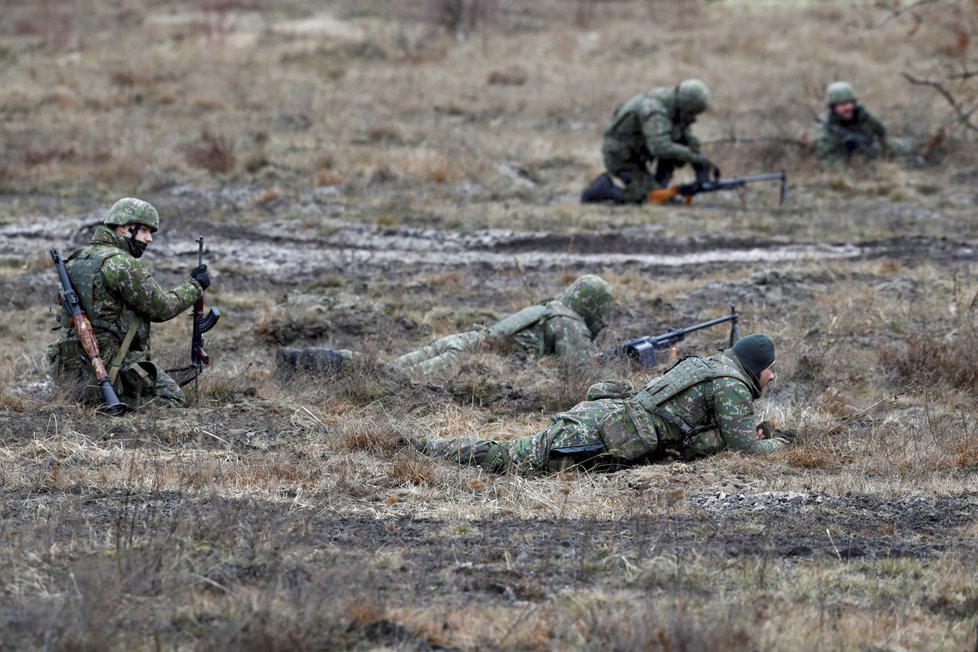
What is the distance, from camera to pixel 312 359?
9.05m

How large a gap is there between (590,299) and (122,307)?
3.31m

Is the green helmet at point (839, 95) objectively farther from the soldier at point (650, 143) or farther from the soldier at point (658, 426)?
the soldier at point (658, 426)

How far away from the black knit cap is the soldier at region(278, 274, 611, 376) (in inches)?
74.0

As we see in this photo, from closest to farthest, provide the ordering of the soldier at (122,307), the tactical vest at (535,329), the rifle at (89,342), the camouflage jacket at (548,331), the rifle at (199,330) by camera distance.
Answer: the rifle at (89,342) < the soldier at (122,307) < the rifle at (199,330) < the camouflage jacket at (548,331) < the tactical vest at (535,329)

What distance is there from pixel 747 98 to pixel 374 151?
6.84m

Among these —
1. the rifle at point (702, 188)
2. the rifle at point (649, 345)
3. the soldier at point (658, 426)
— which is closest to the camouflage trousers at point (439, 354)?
the rifle at point (649, 345)

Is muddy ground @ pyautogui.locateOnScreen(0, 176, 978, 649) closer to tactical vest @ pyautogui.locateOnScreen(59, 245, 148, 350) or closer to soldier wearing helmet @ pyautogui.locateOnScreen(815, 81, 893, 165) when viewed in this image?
tactical vest @ pyautogui.locateOnScreen(59, 245, 148, 350)

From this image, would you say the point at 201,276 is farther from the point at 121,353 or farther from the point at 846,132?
the point at 846,132

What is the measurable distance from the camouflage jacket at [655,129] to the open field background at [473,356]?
0.75 m

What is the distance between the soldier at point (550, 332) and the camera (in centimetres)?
930

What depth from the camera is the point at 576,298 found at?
952cm

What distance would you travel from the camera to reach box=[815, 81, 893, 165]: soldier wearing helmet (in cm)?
1700

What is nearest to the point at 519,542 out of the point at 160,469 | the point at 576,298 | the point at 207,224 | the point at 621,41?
the point at 160,469

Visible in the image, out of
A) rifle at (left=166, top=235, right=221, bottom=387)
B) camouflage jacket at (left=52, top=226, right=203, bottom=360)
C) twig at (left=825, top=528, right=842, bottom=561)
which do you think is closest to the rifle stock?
rifle at (left=166, top=235, right=221, bottom=387)
